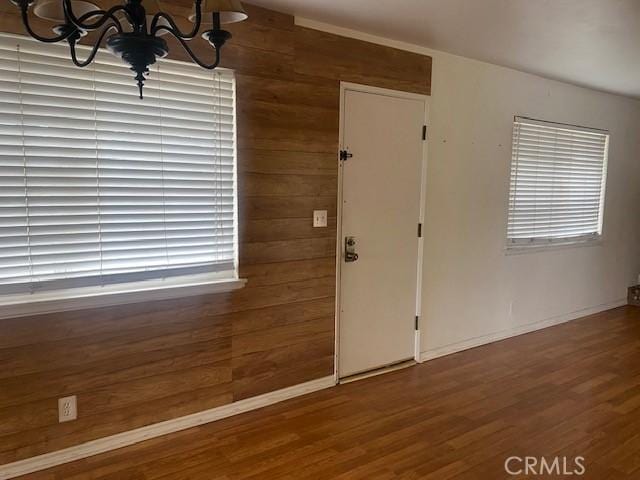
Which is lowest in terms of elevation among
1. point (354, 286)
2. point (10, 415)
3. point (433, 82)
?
point (10, 415)

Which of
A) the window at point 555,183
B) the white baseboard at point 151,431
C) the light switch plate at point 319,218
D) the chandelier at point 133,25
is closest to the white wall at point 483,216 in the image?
the window at point 555,183

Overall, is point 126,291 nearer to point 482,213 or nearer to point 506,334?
point 482,213

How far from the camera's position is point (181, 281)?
2.66 metres

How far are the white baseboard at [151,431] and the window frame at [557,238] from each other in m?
2.29

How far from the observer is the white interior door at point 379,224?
128 inches

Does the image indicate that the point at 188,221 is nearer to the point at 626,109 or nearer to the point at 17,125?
the point at 17,125

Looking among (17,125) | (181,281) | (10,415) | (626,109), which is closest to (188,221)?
(181,281)

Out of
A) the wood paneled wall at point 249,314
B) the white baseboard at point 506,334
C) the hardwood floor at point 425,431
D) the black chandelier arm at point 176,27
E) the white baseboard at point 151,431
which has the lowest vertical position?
the hardwood floor at point 425,431

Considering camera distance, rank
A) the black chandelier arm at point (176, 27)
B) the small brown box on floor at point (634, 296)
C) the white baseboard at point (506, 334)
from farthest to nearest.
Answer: the small brown box on floor at point (634, 296), the white baseboard at point (506, 334), the black chandelier arm at point (176, 27)

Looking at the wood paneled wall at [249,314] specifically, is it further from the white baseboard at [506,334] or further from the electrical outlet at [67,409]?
the white baseboard at [506,334]

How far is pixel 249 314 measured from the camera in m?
2.90

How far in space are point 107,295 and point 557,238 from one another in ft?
14.3

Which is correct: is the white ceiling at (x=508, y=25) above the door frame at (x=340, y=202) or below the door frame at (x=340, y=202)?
above

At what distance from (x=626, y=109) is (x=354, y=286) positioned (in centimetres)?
423
